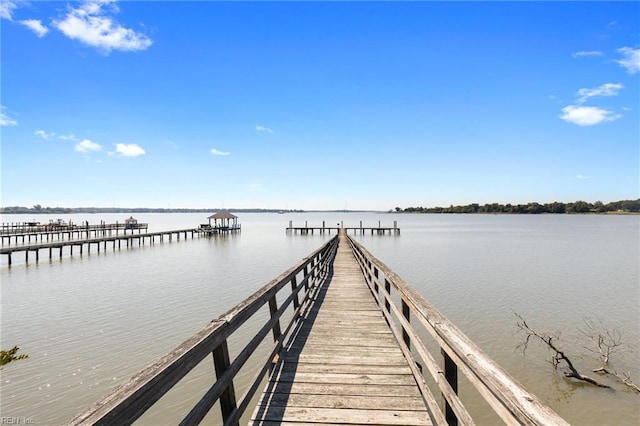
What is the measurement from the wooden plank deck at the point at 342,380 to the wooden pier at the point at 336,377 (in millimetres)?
10

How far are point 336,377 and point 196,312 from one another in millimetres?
9951

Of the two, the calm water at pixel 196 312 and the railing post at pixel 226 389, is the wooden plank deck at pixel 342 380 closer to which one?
the railing post at pixel 226 389

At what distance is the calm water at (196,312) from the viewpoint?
7031 mm

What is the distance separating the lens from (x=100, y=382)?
748 cm

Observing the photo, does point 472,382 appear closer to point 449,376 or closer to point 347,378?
point 449,376

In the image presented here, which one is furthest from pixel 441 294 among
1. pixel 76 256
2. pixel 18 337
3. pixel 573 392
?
pixel 76 256

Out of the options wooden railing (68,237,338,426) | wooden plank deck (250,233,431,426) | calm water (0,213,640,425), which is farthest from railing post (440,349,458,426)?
calm water (0,213,640,425)

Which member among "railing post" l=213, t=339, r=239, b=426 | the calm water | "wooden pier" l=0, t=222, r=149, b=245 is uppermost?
"railing post" l=213, t=339, r=239, b=426

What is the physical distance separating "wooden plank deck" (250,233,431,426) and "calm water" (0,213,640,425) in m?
3.11

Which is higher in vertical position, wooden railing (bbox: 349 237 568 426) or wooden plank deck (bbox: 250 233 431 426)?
wooden railing (bbox: 349 237 568 426)

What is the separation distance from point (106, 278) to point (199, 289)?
6.75m

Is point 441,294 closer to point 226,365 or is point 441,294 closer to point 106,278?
point 226,365

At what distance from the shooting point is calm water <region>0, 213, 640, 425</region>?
7031 millimetres

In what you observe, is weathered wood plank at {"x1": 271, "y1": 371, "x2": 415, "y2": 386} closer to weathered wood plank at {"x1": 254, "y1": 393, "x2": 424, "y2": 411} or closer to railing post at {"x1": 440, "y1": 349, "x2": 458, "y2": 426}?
weathered wood plank at {"x1": 254, "y1": 393, "x2": 424, "y2": 411}
